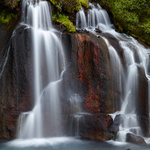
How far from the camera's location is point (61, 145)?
6.80 m

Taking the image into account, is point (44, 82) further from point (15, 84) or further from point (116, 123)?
point (116, 123)

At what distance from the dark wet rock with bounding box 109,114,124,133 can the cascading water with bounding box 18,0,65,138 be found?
2283 mm

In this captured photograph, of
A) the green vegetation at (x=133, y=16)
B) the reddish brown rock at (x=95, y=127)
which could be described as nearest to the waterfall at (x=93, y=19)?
the green vegetation at (x=133, y=16)

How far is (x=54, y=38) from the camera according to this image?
8.34m

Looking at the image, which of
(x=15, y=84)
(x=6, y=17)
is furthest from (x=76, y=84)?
(x=6, y=17)

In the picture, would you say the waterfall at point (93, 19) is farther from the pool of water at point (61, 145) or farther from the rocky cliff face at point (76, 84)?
the pool of water at point (61, 145)

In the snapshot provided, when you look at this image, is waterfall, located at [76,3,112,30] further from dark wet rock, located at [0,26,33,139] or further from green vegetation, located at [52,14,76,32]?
dark wet rock, located at [0,26,33,139]

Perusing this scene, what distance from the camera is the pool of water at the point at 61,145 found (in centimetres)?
652

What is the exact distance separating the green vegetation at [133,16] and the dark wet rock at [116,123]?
6338 mm

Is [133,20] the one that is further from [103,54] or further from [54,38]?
[54,38]

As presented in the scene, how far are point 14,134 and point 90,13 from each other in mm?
9345

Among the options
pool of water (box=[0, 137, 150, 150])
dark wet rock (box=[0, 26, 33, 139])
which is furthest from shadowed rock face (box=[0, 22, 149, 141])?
pool of water (box=[0, 137, 150, 150])

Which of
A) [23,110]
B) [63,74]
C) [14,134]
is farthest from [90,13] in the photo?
[14,134]

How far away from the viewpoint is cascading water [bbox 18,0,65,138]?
7.32m
